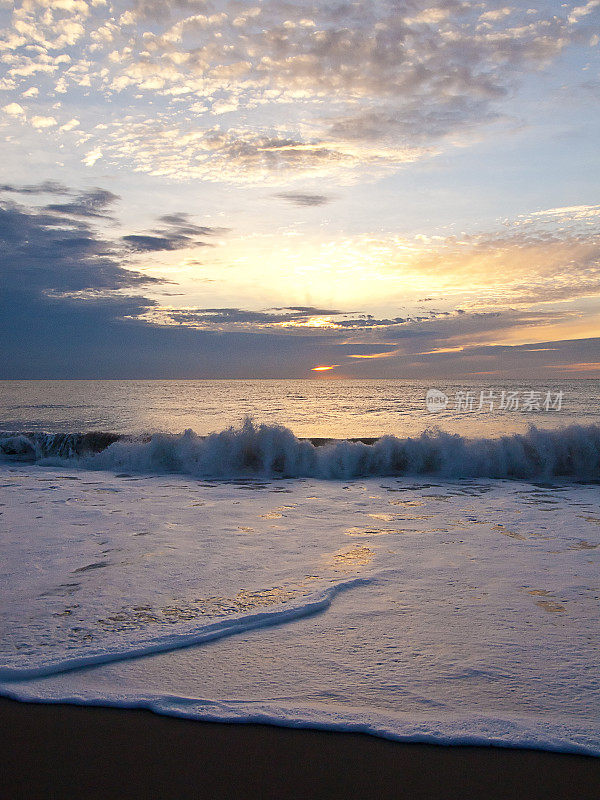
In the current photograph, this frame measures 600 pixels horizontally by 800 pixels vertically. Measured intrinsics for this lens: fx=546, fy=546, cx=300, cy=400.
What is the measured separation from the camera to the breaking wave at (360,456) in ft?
40.6

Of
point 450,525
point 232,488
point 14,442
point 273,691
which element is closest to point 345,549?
point 450,525

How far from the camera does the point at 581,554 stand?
219 inches

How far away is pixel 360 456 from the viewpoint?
41.9 ft

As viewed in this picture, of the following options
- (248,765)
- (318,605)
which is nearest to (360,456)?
(318,605)

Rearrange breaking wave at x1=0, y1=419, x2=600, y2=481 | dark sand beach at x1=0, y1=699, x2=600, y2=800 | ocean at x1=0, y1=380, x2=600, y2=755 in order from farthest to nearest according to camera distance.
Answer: breaking wave at x1=0, y1=419, x2=600, y2=481 < ocean at x1=0, y1=380, x2=600, y2=755 < dark sand beach at x1=0, y1=699, x2=600, y2=800

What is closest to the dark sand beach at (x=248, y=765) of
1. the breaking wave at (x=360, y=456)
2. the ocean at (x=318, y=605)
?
the ocean at (x=318, y=605)

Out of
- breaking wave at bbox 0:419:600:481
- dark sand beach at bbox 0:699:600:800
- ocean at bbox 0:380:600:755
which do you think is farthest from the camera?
breaking wave at bbox 0:419:600:481

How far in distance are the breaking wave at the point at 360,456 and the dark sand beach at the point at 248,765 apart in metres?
9.53

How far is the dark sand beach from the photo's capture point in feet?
7.18

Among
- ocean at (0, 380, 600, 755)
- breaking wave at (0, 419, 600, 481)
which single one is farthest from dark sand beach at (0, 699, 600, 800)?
→ breaking wave at (0, 419, 600, 481)

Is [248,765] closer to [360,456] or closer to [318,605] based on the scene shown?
[318,605]

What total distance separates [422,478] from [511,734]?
31.0ft

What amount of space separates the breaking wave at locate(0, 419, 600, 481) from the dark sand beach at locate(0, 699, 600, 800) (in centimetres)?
953

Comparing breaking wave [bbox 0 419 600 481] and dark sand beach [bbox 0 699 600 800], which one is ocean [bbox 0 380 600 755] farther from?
breaking wave [bbox 0 419 600 481]
